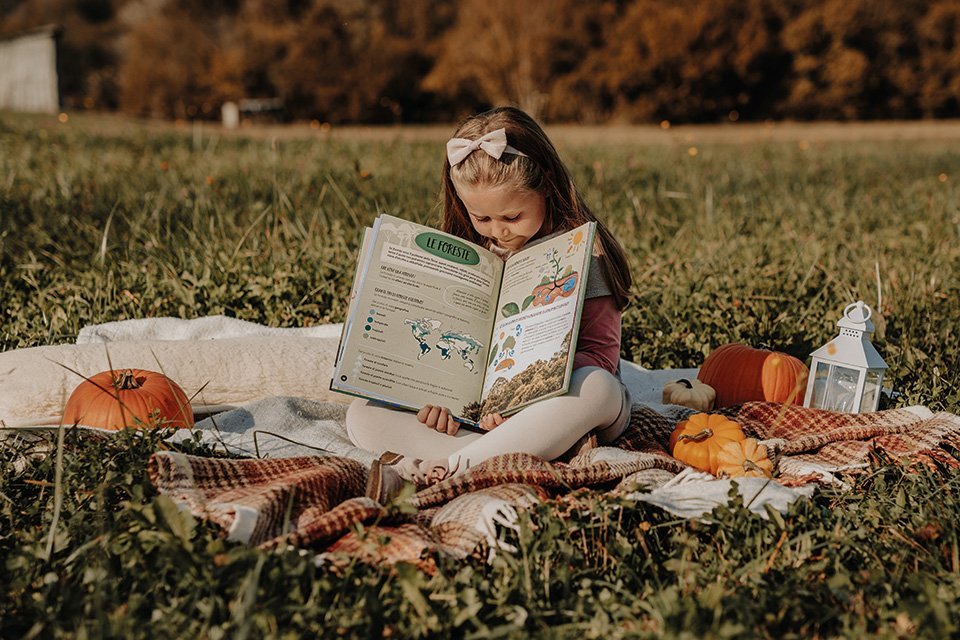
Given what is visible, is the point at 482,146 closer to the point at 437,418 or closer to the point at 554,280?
the point at 554,280

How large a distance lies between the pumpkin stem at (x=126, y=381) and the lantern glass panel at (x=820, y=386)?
7.94 ft

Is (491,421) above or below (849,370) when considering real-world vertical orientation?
below

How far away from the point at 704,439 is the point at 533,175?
1.04 metres

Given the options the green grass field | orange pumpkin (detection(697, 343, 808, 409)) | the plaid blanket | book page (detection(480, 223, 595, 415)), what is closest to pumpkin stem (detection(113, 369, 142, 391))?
the green grass field

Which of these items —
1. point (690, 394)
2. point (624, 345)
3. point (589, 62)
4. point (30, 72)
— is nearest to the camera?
point (690, 394)

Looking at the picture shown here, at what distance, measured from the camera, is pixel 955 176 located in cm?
847

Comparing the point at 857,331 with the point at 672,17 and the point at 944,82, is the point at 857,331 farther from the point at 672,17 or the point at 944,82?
the point at 944,82

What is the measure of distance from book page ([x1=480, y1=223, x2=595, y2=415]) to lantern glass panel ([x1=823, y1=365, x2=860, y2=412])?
1.09m

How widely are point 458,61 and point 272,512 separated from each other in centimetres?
2534

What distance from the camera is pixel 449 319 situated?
283 cm

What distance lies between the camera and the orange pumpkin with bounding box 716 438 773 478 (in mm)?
2561

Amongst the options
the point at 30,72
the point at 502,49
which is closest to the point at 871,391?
the point at 502,49

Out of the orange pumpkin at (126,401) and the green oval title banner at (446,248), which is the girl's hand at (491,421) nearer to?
the green oval title banner at (446,248)

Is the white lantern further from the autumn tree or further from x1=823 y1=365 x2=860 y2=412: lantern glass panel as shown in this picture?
the autumn tree
